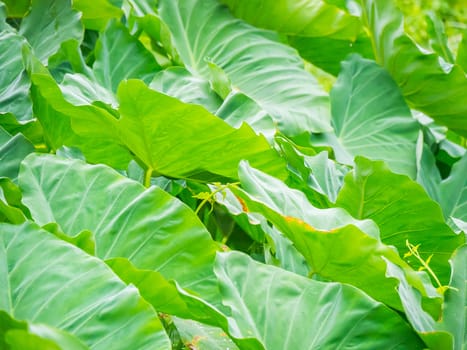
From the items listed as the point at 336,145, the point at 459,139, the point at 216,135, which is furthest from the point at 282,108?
the point at 459,139

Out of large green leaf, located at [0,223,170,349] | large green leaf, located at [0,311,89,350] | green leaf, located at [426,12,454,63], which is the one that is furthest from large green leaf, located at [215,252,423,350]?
green leaf, located at [426,12,454,63]

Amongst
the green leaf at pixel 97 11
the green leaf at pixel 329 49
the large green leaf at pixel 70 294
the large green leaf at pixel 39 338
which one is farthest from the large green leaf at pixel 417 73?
the large green leaf at pixel 39 338

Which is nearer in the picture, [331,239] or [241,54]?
[331,239]

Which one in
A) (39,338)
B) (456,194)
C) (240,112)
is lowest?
(456,194)

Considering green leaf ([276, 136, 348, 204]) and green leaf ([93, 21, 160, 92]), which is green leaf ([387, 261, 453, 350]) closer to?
green leaf ([276, 136, 348, 204])

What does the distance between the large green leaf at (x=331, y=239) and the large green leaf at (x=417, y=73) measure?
0.82 metres

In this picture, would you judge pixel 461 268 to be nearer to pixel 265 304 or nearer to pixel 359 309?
pixel 359 309

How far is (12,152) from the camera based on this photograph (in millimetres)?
1374

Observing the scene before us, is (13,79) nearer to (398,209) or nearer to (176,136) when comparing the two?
(176,136)

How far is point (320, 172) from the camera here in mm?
1422

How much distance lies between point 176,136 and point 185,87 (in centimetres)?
31

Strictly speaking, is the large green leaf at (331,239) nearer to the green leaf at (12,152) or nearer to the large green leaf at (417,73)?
the green leaf at (12,152)

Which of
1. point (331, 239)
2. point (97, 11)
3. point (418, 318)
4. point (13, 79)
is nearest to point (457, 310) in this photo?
point (418, 318)

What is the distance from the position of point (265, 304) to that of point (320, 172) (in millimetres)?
448
